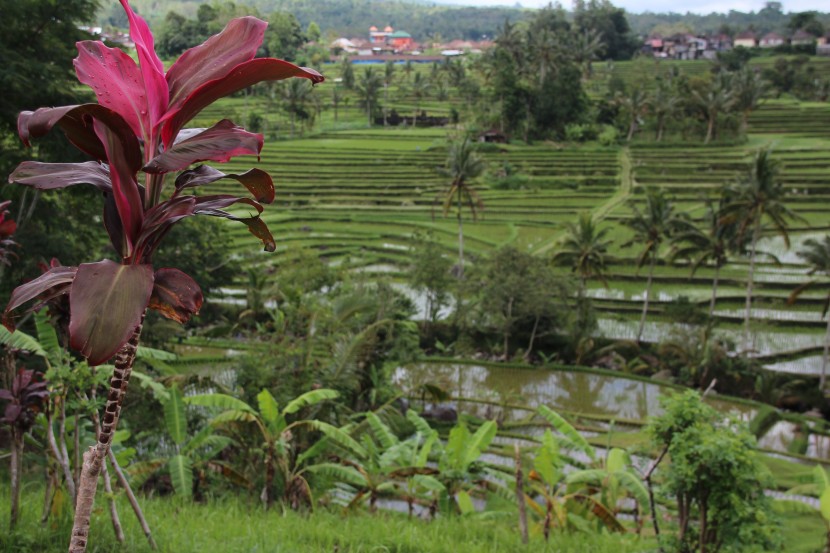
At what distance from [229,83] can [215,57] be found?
13 centimetres

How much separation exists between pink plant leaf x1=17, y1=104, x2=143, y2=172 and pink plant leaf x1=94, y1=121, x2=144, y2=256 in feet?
0.05

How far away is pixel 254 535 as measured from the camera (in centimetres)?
454

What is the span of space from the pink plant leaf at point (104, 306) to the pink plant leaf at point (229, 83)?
45 centimetres

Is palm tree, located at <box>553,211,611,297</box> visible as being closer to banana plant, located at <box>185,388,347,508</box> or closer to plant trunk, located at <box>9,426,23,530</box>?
banana plant, located at <box>185,388,347,508</box>

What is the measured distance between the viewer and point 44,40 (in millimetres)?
10961

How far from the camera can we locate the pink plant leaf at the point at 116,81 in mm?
2047

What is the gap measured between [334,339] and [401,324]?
16.5ft

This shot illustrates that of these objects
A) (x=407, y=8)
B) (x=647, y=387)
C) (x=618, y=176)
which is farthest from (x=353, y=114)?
(x=407, y=8)

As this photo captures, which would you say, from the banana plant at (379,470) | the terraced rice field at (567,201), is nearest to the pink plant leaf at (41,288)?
the banana plant at (379,470)

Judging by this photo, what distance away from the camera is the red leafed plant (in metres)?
1.98

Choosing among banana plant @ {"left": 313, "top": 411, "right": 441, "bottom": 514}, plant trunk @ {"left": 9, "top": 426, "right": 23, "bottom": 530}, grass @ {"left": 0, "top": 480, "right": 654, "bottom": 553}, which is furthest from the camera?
banana plant @ {"left": 313, "top": 411, "right": 441, "bottom": 514}

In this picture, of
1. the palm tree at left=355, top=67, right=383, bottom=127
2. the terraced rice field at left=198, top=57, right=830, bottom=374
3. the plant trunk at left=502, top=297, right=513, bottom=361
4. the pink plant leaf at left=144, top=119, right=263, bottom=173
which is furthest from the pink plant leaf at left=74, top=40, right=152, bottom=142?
the palm tree at left=355, top=67, right=383, bottom=127

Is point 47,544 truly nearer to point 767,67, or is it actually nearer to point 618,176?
point 618,176

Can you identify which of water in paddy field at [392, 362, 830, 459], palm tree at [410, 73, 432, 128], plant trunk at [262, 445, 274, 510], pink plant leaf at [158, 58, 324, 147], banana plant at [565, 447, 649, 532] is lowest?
water in paddy field at [392, 362, 830, 459]
